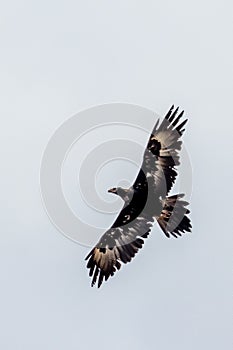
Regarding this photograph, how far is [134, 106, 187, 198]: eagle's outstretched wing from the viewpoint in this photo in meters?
28.3

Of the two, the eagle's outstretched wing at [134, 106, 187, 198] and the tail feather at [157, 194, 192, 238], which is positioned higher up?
the eagle's outstretched wing at [134, 106, 187, 198]

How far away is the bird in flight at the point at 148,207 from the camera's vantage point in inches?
1126

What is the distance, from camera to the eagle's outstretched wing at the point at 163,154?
28.3 metres

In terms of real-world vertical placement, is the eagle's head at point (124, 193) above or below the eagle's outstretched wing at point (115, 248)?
above

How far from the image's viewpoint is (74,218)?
30328 mm

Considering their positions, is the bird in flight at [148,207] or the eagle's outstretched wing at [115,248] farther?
the eagle's outstretched wing at [115,248]

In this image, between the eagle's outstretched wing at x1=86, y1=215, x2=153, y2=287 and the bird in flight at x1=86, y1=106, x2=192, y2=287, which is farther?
the eagle's outstretched wing at x1=86, y1=215, x2=153, y2=287

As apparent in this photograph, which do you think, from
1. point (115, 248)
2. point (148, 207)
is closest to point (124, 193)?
point (148, 207)

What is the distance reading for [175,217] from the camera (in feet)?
95.6

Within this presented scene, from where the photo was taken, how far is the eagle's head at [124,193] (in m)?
29.3

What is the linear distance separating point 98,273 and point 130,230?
1237 millimetres

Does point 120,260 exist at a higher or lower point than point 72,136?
lower

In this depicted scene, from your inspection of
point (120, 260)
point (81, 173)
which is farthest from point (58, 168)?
point (120, 260)

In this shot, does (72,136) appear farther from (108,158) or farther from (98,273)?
(98,273)
